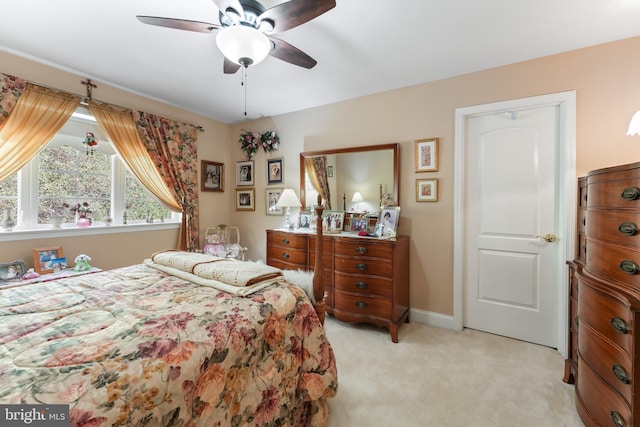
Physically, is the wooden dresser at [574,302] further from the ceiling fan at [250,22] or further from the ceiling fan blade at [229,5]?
the ceiling fan blade at [229,5]

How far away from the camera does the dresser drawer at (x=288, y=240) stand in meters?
3.01

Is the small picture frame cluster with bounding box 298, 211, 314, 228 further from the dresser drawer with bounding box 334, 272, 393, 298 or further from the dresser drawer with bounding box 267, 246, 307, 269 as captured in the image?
the dresser drawer with bounding box 334, 272, 393, 298

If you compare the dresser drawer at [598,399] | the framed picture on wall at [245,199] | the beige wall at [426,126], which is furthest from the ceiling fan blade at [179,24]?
the dresser drawer at [598,399]

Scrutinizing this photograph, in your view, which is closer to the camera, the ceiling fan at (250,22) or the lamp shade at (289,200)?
the ceiling fan at (250,22)

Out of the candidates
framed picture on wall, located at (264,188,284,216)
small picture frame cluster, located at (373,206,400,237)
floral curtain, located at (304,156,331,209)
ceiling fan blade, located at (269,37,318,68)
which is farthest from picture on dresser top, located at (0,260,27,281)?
small picture frame cluster, located at (373,206,400,237)

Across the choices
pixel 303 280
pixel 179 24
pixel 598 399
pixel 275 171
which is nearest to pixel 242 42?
pixel 179 24

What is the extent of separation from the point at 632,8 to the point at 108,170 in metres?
4.70

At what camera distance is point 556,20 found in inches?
72.9

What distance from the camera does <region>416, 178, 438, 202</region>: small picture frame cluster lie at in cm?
276

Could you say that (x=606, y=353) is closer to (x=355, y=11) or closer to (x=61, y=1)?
(x=355, y=11)

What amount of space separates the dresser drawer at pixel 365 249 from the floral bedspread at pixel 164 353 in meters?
1.19

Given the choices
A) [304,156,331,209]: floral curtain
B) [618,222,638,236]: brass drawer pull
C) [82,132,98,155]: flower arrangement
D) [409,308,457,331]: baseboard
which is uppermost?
[82,132,98,155]: flower arrangement

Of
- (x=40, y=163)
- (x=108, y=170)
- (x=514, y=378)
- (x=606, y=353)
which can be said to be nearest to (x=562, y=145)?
(x=606, y=353)

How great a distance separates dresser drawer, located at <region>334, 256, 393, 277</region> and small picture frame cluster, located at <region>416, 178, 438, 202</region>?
83cm
